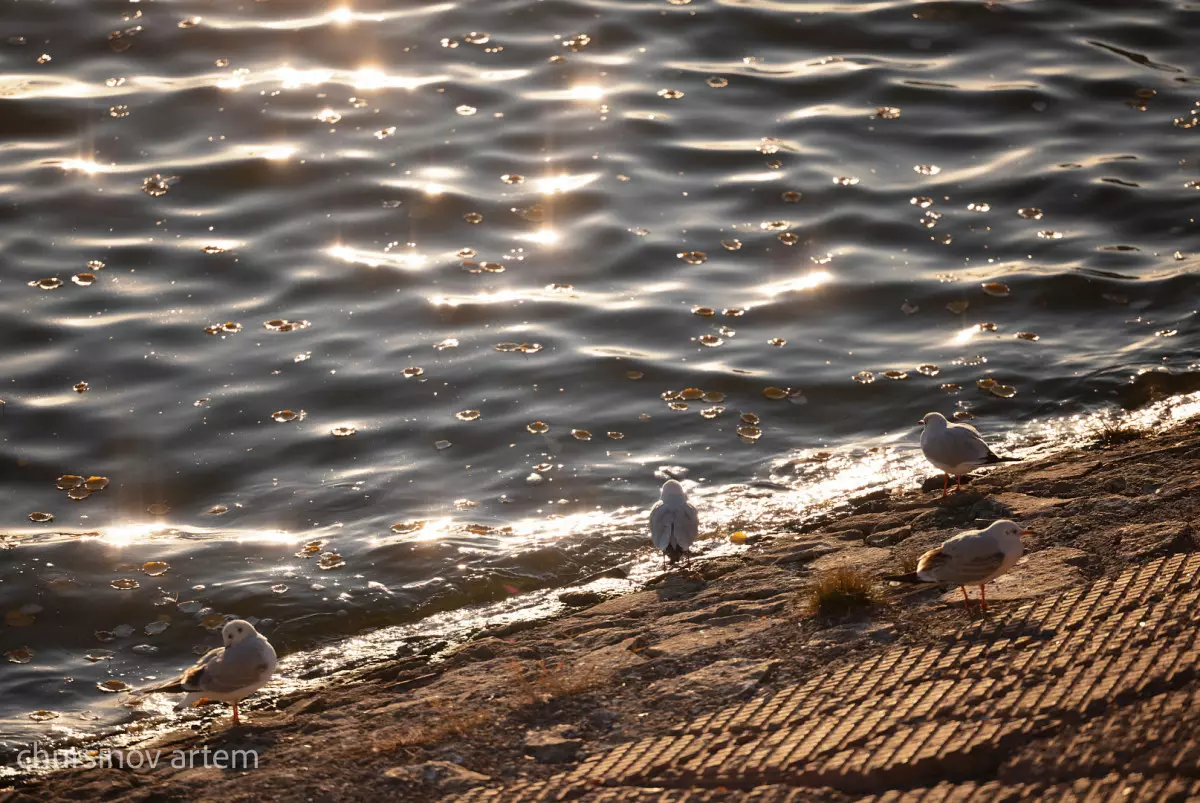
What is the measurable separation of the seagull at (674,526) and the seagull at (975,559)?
7.32 feet

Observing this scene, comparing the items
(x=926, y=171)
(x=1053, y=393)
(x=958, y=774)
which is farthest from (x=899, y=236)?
(x=958, y=774)

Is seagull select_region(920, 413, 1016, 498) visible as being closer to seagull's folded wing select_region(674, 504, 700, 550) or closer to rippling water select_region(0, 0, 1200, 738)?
rippling water select_region(0, 0, 1200, 738)

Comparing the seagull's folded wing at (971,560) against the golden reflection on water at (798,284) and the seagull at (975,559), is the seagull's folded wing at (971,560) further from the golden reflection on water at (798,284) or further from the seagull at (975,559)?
the golden reflection on water at (798,284)

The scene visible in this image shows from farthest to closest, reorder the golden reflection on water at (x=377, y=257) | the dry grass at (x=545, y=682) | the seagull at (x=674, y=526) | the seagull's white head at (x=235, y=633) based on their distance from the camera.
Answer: the golden reflection on water at (x=377, y=257) → the seagull at (x=674, y=526) → the seagull's white head at (x=235, y=633) → the dry grass at (x=545, y=682)

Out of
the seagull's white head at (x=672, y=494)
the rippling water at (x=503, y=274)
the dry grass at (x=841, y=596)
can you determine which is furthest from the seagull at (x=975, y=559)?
the rippling water at (x=503, y=274)

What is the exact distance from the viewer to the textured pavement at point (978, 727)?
4.95 meters

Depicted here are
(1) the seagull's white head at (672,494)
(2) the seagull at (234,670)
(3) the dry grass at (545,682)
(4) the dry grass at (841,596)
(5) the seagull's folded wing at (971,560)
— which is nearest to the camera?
(3) the dry grass at (545,682)

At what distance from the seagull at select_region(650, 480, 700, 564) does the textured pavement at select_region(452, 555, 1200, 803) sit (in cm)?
269

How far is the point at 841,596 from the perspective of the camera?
23.0 ft

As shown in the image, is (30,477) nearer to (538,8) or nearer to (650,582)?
(650,582)

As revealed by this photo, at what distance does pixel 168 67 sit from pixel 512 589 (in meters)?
11.2

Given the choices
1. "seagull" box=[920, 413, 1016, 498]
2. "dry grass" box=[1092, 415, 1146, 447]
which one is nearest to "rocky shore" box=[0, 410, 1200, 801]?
"seagull" box=[920, 413, 1016, 498]

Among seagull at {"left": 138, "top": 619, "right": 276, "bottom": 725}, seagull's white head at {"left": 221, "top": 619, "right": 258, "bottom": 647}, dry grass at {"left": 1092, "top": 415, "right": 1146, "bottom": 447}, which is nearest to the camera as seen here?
seagull at {"left": 138, "top": 619, "right": 276, "bottom": 725}

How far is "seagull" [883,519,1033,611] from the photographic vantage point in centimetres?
676
